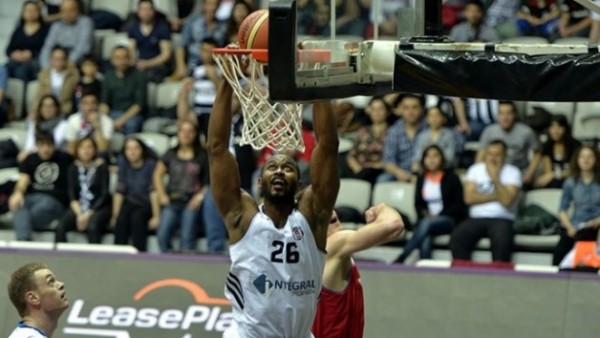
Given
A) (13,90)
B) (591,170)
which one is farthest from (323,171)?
(13,90)

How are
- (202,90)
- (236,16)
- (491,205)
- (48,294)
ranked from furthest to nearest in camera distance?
(236,16) < (202,90) < (491,205) < (48,294)

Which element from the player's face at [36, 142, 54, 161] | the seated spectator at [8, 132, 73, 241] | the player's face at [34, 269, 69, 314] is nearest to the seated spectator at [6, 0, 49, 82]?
the seated spectator at [8, 132, 73, 241]

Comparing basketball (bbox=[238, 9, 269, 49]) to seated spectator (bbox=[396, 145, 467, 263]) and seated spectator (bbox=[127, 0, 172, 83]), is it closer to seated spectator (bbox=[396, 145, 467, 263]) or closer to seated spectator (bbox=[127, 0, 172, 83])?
seated spectator (bbox=[396, 145, 467, 263])

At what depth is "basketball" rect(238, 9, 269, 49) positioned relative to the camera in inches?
339

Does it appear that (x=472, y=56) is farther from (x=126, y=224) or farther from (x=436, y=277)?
(x=126, y=224)

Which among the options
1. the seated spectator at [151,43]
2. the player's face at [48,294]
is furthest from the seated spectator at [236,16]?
the player's face at [48,294]

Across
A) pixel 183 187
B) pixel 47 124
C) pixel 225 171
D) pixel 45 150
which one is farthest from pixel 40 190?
pixel 225 171

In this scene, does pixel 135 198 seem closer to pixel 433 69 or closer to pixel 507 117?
pixel 507 117

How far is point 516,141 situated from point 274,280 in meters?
→ 5.75

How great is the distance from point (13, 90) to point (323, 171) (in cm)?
886

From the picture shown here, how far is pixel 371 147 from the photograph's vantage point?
1452cm

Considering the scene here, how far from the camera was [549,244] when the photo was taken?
1337 cm

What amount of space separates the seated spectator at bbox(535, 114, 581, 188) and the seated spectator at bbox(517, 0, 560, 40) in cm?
168

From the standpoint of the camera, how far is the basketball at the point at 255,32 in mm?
8617
